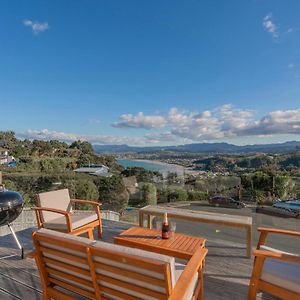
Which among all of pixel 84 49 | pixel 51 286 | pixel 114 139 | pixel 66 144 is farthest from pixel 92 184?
pixel 114 139

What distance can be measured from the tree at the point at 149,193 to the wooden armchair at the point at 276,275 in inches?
287

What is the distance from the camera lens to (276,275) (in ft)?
5.88

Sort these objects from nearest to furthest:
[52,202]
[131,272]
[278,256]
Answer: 1. [131,272]
2. [278,256]
3. [52,202]

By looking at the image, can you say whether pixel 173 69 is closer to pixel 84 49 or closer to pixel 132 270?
pixel 84 49

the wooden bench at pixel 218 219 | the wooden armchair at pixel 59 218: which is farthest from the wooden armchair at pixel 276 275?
the wooden armchair at pixel 59 218

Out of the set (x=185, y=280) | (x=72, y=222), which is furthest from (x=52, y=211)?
(x=185, y=280)

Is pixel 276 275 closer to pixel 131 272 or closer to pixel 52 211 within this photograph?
pixel 131 272

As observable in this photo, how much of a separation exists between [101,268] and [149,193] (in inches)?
309

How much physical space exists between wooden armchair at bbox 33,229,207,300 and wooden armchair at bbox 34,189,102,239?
1.41 m

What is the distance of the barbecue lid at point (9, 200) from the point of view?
3.14m

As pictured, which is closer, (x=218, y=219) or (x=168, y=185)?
(x=218, y=219)

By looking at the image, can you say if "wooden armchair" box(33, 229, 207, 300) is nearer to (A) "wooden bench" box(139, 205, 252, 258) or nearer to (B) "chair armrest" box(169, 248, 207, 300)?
(B) "chair armrest" box(169, 248, 207, 300)

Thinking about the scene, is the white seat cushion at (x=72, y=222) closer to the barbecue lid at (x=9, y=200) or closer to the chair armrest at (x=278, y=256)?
the barbecue lid at (x=9, y=200)

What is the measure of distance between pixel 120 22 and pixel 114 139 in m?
30.1
